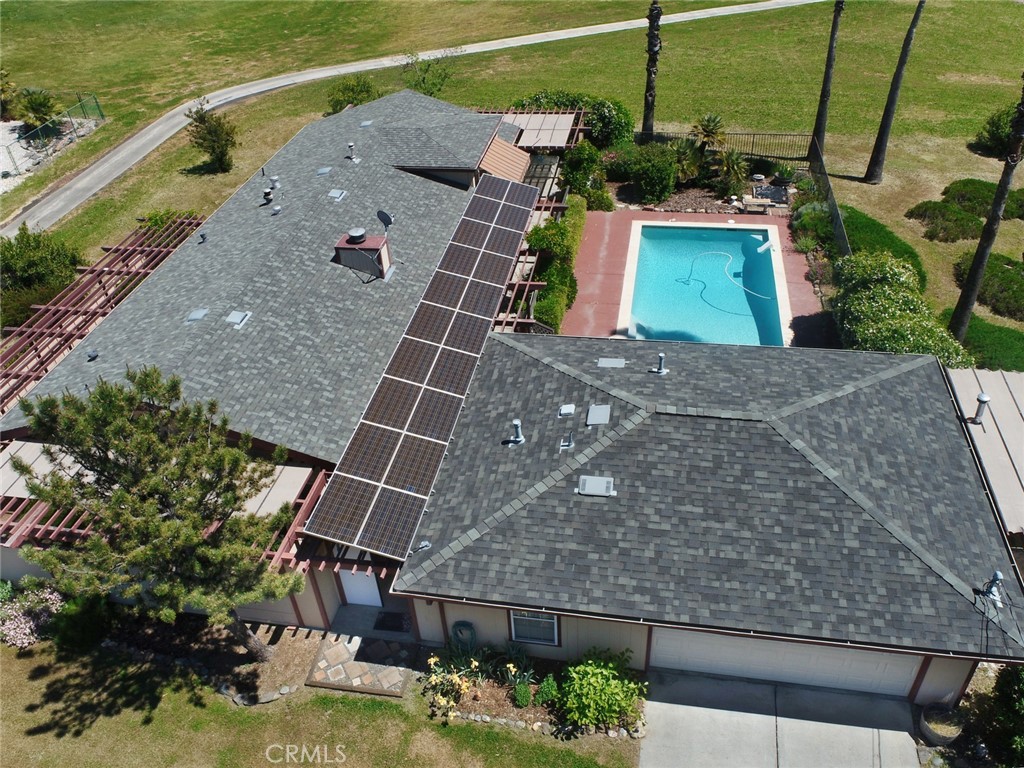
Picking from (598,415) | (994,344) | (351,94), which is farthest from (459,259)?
(351,94)

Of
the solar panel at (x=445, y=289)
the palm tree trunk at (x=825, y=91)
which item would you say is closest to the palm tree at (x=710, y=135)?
the palm tree trunk at (x=825, y=91)

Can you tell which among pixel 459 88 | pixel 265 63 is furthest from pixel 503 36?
pixel 265 63

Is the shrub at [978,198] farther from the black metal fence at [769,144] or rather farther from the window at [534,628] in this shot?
the window at [534,628]

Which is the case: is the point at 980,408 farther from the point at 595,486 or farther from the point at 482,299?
the point at 482,299

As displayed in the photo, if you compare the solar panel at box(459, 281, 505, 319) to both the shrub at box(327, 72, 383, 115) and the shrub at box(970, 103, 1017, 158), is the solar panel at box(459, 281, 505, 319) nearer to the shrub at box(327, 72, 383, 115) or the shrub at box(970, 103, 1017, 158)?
the shrub at box(327, 72, 383, 115)

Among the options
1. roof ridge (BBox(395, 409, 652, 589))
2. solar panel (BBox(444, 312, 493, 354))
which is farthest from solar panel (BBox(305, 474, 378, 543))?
solar panel (BBox(444, 312, 493, 354))
